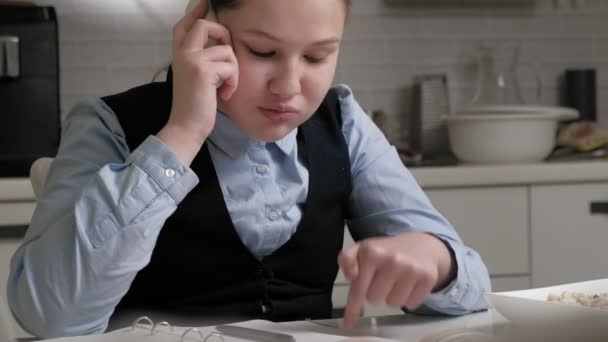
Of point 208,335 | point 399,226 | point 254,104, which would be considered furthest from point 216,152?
point 208,335

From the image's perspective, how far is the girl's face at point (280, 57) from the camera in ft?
3.54

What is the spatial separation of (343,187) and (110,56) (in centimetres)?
165

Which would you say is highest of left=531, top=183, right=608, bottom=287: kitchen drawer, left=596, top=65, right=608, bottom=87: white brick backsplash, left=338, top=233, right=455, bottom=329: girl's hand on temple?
left=338, top=233, right=455, bottom=329: girl's hand on temple

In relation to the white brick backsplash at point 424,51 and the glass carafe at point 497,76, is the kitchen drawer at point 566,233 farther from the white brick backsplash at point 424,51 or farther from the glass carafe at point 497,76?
the white brick backsplash at point 424,51

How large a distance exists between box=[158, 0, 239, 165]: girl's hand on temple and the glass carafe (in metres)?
1.98

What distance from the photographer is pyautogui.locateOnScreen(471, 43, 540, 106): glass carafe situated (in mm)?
2986

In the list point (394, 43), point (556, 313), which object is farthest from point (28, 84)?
point (556, 313)

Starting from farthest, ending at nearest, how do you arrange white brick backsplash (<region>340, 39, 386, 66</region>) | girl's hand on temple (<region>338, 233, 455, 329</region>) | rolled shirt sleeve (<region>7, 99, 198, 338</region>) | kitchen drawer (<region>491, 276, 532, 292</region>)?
1. white brick backsplash (<region>340, 39, 386, 66</region>)
2. kitchen drawer (<region>491, 276, 532, 292</region>)
3. rolled shirt sleeve (<region>7, 99, 198, 338</region>)
4. girl's hand on temple (<region>338, 233, 455, 329</region>)

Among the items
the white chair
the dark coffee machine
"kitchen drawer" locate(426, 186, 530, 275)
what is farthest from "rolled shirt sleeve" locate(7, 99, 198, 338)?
"kitchen drawer" locate(426, 186, 530, 275)

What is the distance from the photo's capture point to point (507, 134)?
2.53 meters

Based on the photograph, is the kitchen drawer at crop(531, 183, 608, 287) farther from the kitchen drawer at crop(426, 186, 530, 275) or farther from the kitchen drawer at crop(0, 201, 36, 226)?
the kitchen drawer at crop(0, 201, 36, 226)

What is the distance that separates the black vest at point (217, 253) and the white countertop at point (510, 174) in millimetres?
1088

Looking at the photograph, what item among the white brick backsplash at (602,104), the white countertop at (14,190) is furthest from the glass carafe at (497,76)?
the white countertop at (14,190)

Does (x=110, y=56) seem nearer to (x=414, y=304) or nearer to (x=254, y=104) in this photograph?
(x=254, y=104)
